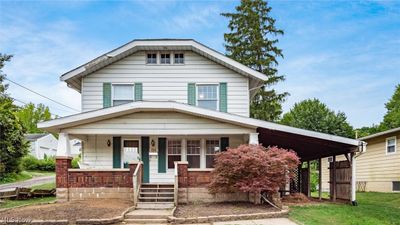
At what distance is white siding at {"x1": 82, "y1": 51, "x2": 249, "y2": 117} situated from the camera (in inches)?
701

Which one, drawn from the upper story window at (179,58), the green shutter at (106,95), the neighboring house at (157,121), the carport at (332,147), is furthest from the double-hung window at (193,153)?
the green shutter at (106,95)

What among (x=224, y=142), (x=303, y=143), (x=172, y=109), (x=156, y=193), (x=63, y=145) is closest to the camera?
(x=156, y=193)

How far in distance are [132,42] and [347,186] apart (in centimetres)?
1073

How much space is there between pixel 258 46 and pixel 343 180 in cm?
1743

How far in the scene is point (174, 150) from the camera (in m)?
17.3

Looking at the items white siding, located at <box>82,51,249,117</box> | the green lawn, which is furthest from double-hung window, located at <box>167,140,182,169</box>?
the green lawn

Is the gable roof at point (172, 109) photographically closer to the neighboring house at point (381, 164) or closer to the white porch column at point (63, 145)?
the white porch column at point (63, 145)

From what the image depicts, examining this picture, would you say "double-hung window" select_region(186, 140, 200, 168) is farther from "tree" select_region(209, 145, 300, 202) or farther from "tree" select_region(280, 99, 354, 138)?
"tree" select_region(280, 99, 354, 138)

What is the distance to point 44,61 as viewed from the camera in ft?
100

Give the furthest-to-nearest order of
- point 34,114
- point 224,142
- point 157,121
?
point 34,114 → point 224,142 → point 157,121

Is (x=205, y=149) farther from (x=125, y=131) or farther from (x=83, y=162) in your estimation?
(x=83, y=162)

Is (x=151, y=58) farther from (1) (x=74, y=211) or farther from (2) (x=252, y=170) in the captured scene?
(1) (x=74, y=211)

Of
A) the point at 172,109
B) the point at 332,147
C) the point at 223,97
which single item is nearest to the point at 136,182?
the point at 172,109

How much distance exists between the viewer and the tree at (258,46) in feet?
103
